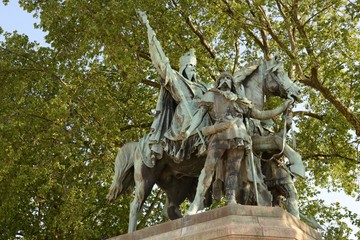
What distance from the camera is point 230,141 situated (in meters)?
9.92

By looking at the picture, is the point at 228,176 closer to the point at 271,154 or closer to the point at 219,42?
the point at 271,154

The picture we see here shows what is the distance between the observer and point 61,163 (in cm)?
1859

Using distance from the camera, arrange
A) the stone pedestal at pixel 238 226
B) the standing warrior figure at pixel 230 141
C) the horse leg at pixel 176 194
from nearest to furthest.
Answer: the stone pedestal at pixel 238 226 → the standing warrior figure at pixel 230 141 → the horse leg at pixel 176 194

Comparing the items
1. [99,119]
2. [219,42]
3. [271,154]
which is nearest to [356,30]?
[219,42]

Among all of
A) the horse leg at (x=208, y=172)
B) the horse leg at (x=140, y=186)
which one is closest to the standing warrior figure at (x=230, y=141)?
the horse leg at (x=208, y=172)

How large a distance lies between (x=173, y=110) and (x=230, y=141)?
5.76 ft

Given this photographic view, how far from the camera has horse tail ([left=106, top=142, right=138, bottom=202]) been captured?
11.4 metres

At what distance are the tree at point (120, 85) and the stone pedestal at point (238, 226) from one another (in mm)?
8517

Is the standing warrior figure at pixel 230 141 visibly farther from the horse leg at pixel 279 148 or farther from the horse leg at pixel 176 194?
the horse leg at pixel 176 194

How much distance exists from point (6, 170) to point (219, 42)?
21.7 feet

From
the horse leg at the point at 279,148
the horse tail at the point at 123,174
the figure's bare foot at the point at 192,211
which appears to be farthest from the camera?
the horse tail at the point at 123,174

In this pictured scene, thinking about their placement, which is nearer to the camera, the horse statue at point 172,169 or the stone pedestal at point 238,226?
the stone pedestal at point 238,226

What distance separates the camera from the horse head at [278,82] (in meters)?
10.7

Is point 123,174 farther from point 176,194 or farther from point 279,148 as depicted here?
point 279,148
